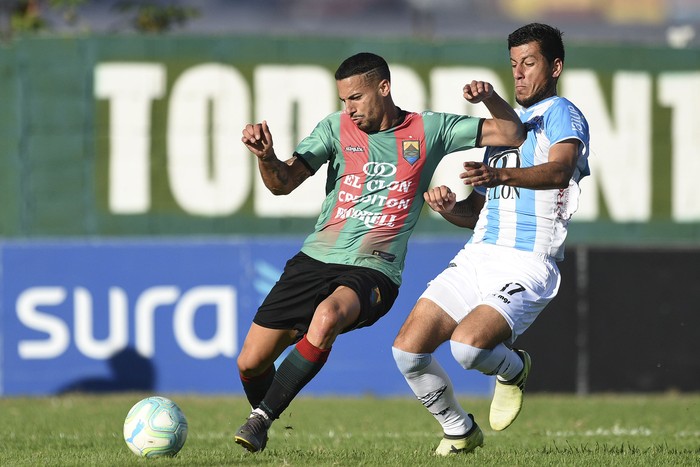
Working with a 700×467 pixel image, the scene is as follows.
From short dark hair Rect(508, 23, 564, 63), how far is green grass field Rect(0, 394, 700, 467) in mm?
2335

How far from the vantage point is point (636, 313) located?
13.2 meters

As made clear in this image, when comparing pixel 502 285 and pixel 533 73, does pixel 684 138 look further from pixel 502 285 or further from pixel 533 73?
pixel 502 285

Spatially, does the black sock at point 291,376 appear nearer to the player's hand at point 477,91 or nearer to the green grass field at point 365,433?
the green grass field at point 365,433

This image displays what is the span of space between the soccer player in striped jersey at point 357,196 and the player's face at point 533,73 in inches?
8.4

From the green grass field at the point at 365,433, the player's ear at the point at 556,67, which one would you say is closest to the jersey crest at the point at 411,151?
the player's ear at the point at 556,67

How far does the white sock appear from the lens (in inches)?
298

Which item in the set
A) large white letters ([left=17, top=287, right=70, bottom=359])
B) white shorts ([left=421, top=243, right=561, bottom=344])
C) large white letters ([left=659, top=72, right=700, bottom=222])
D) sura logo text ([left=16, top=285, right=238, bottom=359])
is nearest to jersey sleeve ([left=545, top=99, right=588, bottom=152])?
Answer: white shorts ([left=421, top=243, right=561, bottom=344])

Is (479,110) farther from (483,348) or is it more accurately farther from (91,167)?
(483,348)

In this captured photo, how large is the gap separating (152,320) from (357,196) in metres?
5.70

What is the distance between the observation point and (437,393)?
759cm

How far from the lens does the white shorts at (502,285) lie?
7418 millimetres

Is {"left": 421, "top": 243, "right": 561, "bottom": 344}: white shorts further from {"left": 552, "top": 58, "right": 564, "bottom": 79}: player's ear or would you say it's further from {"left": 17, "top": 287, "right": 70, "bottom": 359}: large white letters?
{"left": 17, "top": 287, "right": 70, "bottom": 359}: large white letters

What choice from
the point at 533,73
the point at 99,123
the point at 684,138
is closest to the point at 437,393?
the point at 533,73

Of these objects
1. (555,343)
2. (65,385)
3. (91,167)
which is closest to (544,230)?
(555,343)
